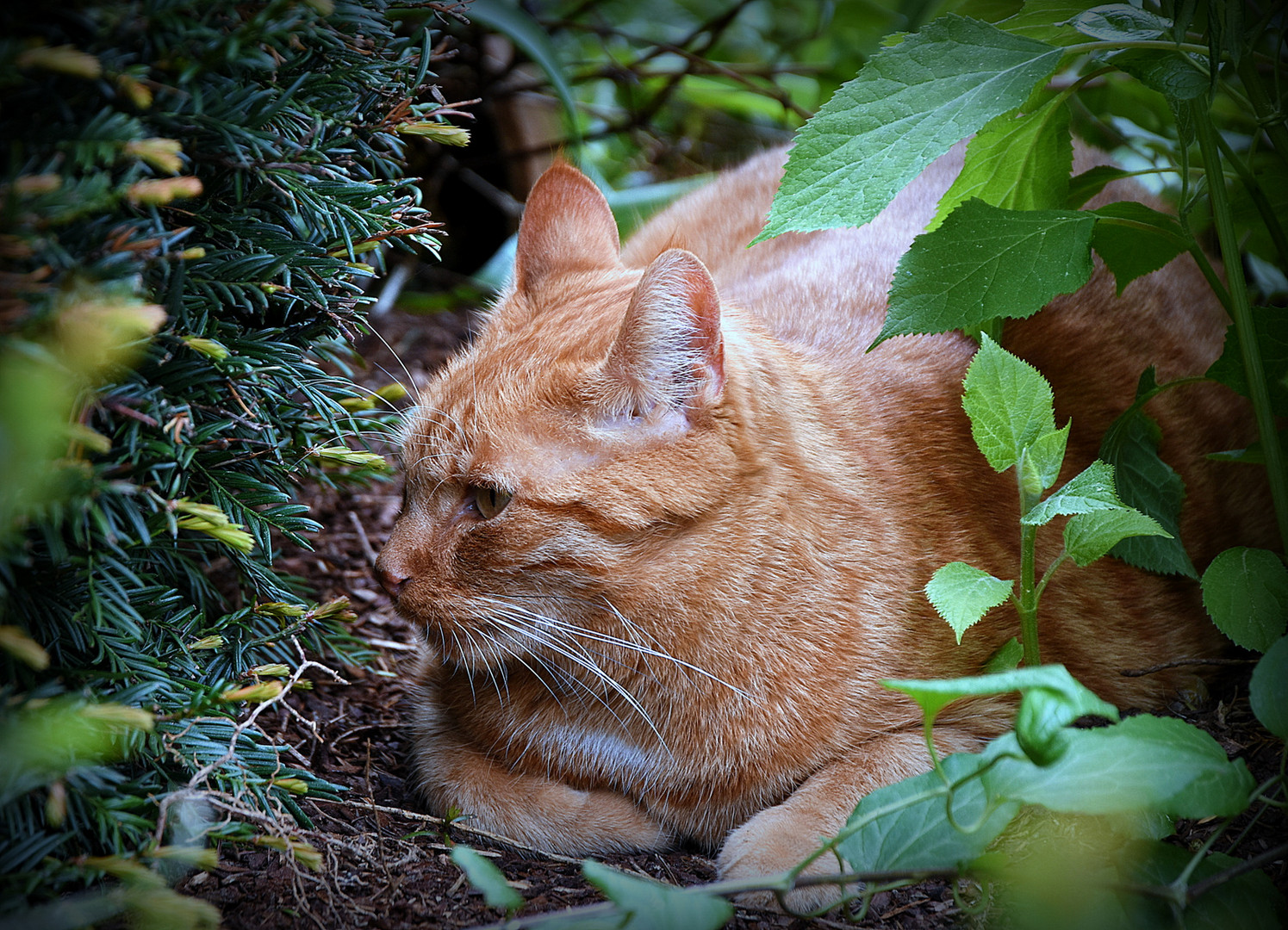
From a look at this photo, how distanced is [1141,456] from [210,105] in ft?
5.44

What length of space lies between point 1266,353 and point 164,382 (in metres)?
1.79

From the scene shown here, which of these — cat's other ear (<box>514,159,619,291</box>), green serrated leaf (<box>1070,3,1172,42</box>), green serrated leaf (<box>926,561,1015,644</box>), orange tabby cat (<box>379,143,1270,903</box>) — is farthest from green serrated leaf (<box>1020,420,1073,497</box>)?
cat's other ear (<box>514,159,619,291</box>)

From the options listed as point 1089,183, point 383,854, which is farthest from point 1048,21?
point 383,854

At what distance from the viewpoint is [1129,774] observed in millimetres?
1144

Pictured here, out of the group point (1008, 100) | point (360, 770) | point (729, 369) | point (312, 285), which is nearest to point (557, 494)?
point (729, 369)

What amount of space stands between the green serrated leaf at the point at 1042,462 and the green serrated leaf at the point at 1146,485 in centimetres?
27

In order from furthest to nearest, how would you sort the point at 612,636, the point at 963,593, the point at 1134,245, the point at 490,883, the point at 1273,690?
the point at 1134,245 < the point at 612,636 < the point at 963,593 < the point at 1273,690 < the point at 490,883

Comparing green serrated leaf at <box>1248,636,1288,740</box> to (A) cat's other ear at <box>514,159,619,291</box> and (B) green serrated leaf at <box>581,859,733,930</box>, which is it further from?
(A) cat's other ear at <box>514,159,619,291</box>

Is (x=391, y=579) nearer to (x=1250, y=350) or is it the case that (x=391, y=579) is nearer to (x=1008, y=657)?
(x=1008, y=657)

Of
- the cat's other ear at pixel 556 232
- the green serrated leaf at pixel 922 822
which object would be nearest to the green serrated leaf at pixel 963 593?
the green serrated leaf at pixel 922 822

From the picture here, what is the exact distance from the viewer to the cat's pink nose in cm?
169

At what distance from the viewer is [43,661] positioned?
105 cm

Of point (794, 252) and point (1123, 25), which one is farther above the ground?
point (1123, 25)

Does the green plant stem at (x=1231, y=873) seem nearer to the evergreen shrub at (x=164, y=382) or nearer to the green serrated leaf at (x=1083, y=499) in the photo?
the green serrated leaf at (x=1083, y=499)
